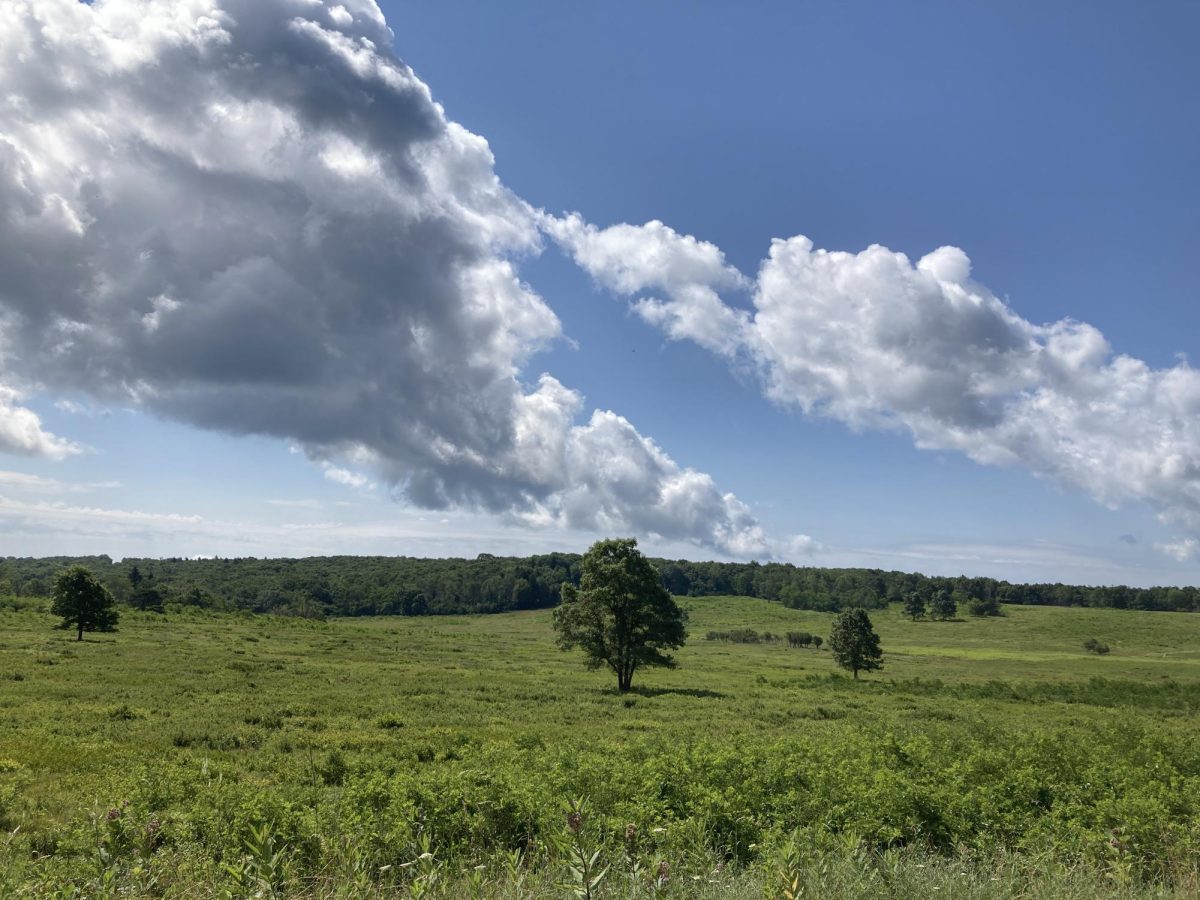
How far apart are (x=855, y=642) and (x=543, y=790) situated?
2294 inches

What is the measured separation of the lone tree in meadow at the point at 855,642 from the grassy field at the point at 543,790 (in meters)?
16.9

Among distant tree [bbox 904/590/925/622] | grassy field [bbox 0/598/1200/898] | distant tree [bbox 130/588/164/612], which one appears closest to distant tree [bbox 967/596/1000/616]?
distant tree [bbox 904/590/925/622]

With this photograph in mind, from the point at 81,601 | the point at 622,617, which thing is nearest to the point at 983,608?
the point at 622,617

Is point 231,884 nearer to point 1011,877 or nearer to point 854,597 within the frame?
point 1011,877

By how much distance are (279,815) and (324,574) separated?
195 m

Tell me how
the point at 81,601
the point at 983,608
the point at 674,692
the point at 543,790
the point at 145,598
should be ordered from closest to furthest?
the point at 543,790 → the point at 674,692 → the point at 81,601 → the point at 145,598 → the point at 983,608

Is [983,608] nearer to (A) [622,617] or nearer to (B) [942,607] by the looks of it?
(B) [942,607]

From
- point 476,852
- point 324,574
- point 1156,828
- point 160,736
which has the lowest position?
point 324,574

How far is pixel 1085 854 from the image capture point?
319 inches

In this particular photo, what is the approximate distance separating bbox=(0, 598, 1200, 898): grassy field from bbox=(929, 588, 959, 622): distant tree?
13144 centimetres

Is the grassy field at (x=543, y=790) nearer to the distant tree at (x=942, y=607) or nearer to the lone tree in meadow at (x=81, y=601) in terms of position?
the lone tree in meadow at (x=81, y=601)

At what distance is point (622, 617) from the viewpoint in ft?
153

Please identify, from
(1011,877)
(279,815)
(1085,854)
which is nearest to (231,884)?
(279,815)

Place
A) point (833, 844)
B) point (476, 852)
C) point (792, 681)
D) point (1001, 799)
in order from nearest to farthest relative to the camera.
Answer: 1. point (833, 844)
2. point (476, 852)
3. point (1001, 799)
4. point (792, 681)
